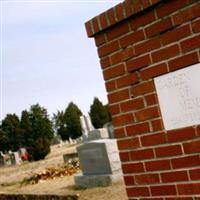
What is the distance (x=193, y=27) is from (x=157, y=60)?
0.40 meters

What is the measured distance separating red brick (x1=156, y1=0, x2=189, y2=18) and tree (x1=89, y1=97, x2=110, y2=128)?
6251cm

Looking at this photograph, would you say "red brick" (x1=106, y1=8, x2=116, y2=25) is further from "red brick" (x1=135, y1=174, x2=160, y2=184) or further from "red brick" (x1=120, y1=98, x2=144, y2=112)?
"red brick" (x1=135, y1=174, x2=160, y2=184)

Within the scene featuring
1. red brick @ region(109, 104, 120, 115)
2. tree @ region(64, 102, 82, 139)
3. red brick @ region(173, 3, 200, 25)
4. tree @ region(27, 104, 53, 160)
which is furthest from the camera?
tree @ region(64, 102, 82, 139)

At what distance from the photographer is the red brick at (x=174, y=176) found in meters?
3.42

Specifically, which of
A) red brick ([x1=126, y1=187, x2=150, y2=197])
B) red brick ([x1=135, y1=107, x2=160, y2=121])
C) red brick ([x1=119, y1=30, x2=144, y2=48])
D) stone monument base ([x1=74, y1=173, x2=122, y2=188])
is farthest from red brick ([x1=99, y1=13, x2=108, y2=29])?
stone monument base ([x1=74, y1=173, x2=122, y2=188])

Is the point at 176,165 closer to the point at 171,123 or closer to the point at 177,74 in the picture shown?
the point at 171,123

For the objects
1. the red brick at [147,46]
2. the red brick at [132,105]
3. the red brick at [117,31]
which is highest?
the red brick at [117,31]

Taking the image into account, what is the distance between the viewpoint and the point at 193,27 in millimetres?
3225

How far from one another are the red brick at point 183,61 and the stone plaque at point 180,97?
31 mm

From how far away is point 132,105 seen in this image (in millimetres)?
3721

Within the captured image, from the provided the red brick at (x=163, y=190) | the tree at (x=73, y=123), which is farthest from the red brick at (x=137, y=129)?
the tree at (x=73, y=123)

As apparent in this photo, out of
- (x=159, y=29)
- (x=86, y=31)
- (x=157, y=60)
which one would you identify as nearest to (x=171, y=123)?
(x=157, y=60)

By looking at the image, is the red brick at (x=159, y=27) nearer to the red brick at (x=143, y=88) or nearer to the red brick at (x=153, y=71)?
the red brick at (x=153, y=71)

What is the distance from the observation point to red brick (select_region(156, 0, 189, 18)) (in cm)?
327
